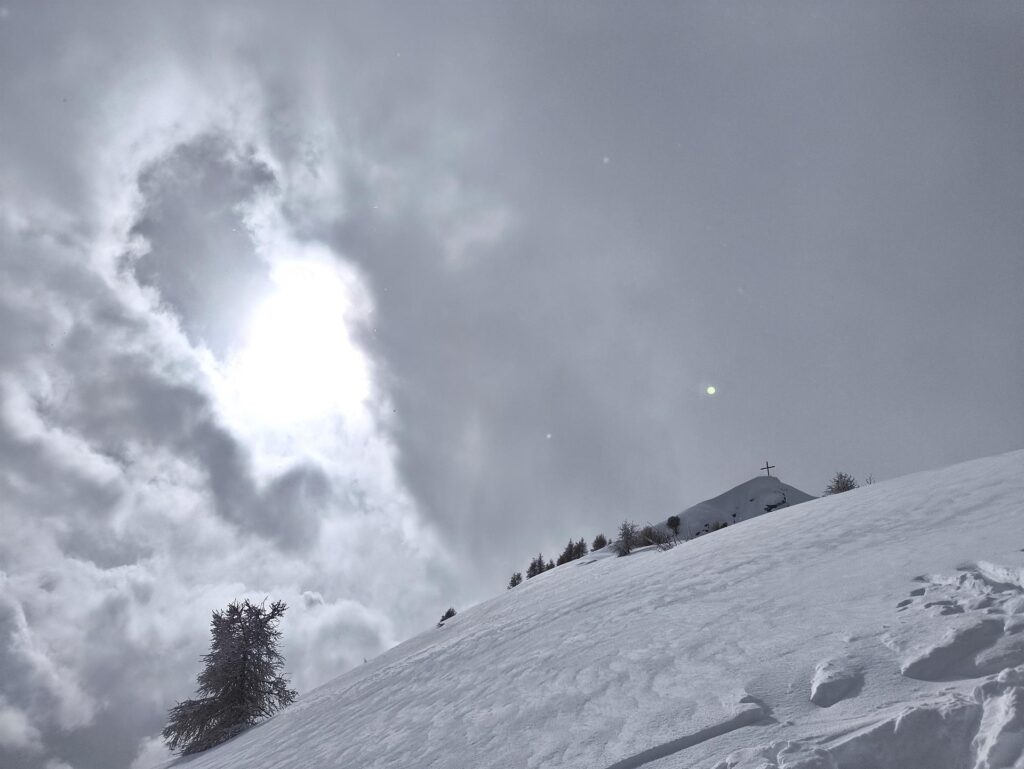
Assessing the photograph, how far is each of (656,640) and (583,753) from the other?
193 centimetres

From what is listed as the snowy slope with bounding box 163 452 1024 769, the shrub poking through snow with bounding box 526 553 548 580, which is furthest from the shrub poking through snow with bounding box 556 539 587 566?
the snowy slope with bounding box 163 452 1024 769

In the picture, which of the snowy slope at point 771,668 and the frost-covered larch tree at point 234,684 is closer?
the snowy slope at point 771,668

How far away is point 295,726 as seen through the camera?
8.63 metres

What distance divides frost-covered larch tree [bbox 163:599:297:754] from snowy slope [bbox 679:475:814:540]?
22.9 meters

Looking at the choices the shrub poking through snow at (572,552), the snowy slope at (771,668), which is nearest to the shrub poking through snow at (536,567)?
the shrub poking through snow at (572,552)

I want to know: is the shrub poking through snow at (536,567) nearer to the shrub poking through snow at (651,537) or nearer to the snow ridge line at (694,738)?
the shrub poking through snow at (651,537)

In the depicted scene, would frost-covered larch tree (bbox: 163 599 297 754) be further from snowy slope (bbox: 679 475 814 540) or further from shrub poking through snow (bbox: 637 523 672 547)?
snowy slope (bbox: 679 475 814 540)

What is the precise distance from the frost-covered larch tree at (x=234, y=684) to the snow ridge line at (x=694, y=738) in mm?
16616

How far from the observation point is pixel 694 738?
9.88 ft

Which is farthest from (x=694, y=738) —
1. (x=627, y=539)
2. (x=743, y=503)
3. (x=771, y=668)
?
(x=743, y=503)

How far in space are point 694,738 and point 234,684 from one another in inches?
730

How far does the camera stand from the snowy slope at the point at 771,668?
258 centimetres

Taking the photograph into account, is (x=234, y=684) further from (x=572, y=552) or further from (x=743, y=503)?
(x=743, y=503)

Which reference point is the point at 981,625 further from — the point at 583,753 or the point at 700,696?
the point at 583,753
